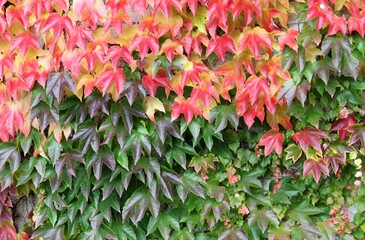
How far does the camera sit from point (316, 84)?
7.41ft

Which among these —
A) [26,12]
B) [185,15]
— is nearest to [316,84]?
[185,15]

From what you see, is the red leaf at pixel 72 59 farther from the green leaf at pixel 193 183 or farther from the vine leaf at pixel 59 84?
the green leaf at pixel 193 183

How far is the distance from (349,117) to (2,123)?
1.74 m

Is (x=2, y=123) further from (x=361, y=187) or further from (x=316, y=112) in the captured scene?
(x=361, y=187)

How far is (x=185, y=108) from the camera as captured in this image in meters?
2.27

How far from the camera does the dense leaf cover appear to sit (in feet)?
7.15

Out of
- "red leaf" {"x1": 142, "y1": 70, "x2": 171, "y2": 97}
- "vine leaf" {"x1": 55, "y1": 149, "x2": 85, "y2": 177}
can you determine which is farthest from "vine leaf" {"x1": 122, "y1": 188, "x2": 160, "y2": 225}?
"red leaf" {"x1": 142, "y1": 70, "x2": 171, "y2": 97}

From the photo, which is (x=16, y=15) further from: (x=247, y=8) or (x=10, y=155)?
(x=247, y=8)

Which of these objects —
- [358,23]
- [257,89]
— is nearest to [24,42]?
[257,89]

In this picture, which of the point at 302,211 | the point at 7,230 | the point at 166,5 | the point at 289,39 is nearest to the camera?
the point at 166,5

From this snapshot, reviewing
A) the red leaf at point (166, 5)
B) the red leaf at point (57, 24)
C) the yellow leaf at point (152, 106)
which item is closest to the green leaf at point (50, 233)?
the yellow leaf at point (152, 106)

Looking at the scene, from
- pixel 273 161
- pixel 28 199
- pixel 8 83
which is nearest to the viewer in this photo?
pixel 8 83

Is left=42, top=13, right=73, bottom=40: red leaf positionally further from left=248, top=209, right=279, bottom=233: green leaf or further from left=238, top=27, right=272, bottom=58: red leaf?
left=248, top=209, right=279, bottom=233: green leaf

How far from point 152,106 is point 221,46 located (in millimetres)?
446
